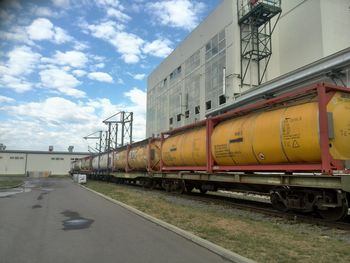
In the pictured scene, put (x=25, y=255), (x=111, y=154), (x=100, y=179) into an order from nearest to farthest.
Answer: (x=25, y=255) < (x=111, y=154) < (x=100, y=179)

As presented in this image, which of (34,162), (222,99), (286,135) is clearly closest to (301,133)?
(286,135)

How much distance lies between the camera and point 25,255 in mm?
6570

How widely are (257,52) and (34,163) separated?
80392mm

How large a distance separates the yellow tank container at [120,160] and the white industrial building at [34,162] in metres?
59.8

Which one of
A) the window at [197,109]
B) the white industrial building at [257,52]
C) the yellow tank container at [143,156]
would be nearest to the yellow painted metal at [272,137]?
the white industrial building at [257,52]

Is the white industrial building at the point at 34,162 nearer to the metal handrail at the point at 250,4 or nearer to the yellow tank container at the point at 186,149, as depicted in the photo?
the metal handrail at the point at 250,4

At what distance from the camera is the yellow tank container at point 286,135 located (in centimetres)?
941

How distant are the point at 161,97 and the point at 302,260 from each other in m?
41.9

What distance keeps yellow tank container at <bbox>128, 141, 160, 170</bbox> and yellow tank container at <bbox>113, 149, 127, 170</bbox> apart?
1706 millimetres

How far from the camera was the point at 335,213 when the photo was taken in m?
9.62

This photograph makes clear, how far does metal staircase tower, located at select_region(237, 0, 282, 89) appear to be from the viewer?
92.7 ft

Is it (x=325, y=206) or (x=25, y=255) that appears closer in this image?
(x=25, y=255)

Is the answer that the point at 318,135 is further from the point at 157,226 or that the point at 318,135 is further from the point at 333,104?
the point at 157,226

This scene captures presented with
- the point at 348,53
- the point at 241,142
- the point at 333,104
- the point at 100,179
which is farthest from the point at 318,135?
the point at 100,179
